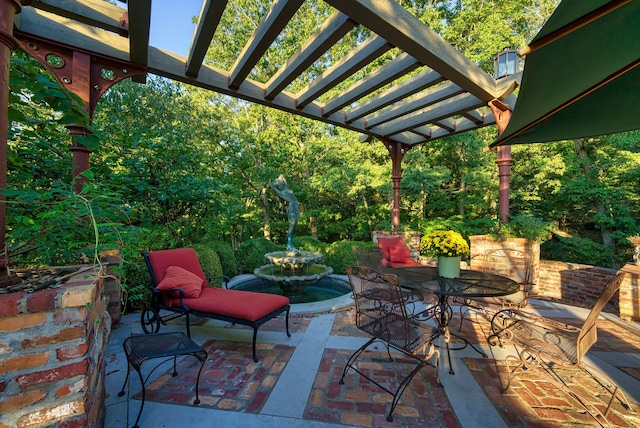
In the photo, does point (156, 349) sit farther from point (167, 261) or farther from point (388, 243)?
point (388, 243)

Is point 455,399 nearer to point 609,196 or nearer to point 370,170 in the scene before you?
point 370,170

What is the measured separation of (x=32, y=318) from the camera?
3.58 feet

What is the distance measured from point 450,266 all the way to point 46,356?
2.89 m

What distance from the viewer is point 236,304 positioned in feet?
9.05

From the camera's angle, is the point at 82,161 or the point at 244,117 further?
the point at 244,117

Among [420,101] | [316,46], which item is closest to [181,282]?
[316,46]

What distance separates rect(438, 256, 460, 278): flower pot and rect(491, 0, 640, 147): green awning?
3.88ft

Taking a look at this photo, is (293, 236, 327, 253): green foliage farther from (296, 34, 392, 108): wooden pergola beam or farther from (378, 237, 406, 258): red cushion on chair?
(296, 34, 392, 108): wooden pergola beam

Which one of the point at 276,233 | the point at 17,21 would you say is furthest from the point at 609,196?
the point at 17,21

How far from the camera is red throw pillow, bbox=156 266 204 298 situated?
9.42ft

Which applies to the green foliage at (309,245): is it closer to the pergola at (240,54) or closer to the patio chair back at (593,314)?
the pergola at (240,54)

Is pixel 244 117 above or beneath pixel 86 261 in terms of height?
above

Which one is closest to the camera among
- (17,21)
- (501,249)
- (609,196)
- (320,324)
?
(17,21)

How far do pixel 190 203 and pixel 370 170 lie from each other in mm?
5880
